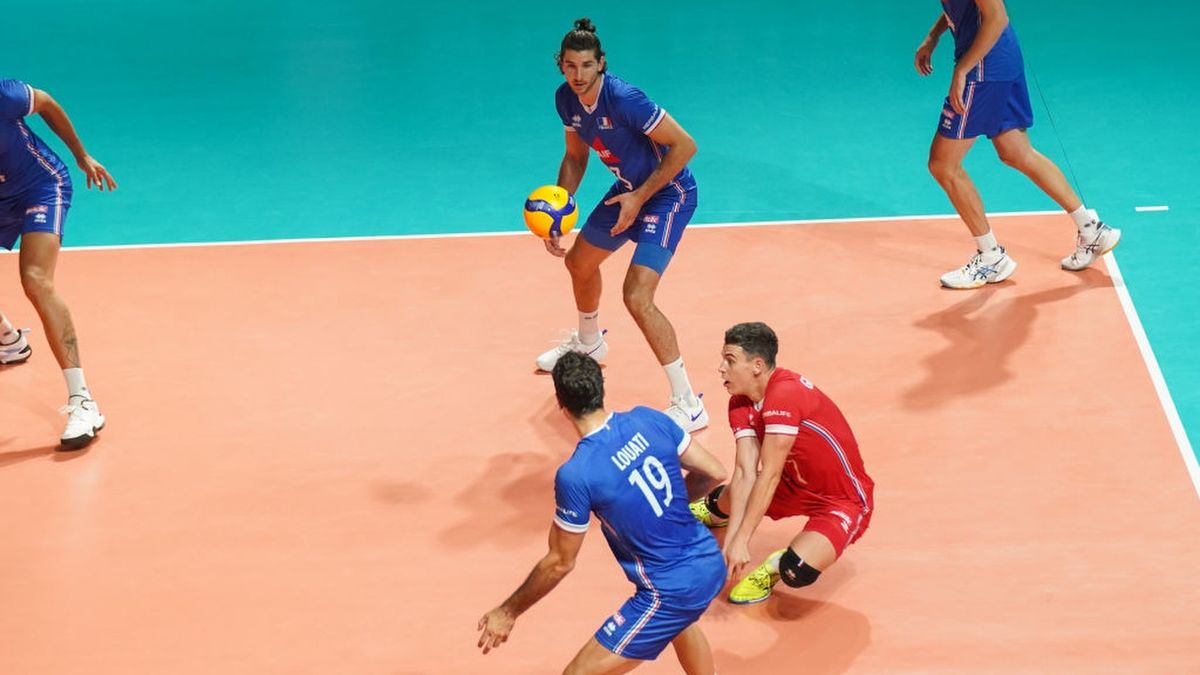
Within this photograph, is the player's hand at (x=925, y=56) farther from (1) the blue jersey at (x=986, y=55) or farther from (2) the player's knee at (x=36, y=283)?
(2) the player's knee at (x=36, y=283)

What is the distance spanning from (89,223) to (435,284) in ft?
11.1

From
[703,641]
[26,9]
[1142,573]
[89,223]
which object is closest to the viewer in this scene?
[703,641]

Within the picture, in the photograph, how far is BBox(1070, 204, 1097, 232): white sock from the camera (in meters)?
9.45

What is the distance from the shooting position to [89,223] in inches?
449

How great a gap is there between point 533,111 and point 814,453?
7272 mm

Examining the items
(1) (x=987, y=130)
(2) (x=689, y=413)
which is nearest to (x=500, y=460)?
(2) (x=689, y=413)

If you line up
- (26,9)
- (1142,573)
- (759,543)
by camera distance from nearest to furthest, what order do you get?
(1142,573) → (759,543) → (26,9)

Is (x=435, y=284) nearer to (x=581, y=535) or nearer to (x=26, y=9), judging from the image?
(x=581, y=535)

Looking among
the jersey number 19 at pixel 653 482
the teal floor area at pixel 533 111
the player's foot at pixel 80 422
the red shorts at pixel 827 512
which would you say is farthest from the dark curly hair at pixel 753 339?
the player's foot at pixel 80 422

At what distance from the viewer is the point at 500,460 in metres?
7.88

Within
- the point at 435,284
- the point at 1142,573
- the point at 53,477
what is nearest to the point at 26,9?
the point at 435,284

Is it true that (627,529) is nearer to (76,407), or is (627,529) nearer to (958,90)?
(76,407)

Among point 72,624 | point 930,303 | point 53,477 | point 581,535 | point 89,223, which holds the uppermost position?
point 89,223

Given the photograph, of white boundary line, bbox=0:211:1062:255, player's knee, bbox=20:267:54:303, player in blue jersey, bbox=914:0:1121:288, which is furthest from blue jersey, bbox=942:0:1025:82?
player's knee, bbox=20:267:54:303
